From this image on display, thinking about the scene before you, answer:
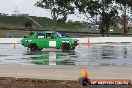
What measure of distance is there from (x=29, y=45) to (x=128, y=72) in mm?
16717

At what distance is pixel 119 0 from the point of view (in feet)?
273

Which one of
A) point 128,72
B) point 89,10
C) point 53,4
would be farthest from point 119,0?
point 128,72

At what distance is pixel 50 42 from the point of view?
29.5 m

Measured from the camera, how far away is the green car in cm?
2925

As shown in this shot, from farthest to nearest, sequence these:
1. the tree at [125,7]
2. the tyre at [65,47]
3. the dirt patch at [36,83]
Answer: the tree at [125,7], the tyre at [65,47], the dirt patch at [36,83]

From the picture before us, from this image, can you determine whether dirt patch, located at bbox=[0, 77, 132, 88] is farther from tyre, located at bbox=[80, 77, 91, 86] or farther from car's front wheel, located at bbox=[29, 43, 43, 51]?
car's front wheel, located at bbox=[29, 43, 43, 51]

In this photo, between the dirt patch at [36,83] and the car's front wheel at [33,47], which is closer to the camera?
the dirt patch at [36,83]

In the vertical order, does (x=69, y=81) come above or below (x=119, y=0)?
below

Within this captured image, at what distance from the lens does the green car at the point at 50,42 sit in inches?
1152

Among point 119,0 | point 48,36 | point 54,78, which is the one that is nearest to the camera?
point 54,78

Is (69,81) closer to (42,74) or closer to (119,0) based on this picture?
(42,74)

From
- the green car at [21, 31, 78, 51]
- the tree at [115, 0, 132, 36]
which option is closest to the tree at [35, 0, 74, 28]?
the tree at [115, 0, 132, 36]

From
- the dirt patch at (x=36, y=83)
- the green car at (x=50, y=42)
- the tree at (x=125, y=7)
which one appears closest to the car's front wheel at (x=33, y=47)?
the green car at (x=50, y=42)

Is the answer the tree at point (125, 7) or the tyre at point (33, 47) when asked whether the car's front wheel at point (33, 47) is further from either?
the tree at point (125, 7)
